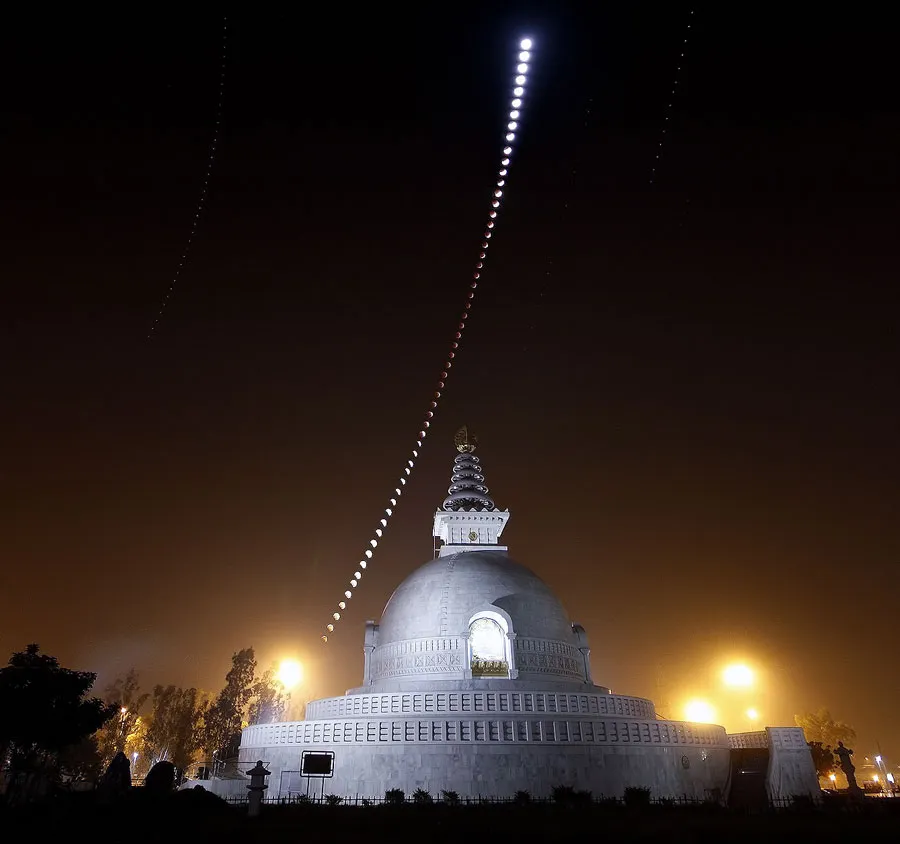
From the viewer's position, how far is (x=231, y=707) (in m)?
51.7

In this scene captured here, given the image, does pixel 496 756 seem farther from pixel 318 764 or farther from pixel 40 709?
pixel 40 709

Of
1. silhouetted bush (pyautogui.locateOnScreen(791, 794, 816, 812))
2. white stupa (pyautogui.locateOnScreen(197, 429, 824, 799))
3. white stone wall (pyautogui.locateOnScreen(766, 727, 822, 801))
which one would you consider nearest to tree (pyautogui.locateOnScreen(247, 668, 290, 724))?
white stupa (pyautogui.locateOnScreen(197, 429, 824, 799))

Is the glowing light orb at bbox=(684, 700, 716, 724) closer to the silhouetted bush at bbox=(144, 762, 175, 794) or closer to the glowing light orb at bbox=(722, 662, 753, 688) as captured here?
the glowing light orb at bbox=(722, 662, 753, 688)

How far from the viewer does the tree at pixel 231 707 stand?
49562 millimetres

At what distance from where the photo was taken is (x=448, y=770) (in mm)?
28109

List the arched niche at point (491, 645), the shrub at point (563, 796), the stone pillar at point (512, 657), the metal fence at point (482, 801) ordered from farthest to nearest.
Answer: the arched niche at point (491, 645), the stone pillar at point (512, 657), the shrub at point (563, 796), the metal fence at point (482, 801)

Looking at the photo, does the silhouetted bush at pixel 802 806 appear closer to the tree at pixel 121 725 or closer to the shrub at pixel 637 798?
the shrub at pixel 637 798

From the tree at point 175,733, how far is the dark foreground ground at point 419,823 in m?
40.6

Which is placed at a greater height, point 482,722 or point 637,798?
point 482,722

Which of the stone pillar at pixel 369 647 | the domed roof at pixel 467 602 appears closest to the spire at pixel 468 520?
the domed roof at pixel 467 602

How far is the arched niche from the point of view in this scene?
120ft

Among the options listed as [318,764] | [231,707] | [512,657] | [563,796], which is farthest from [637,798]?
[231,707]

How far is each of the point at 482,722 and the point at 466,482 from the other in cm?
2669

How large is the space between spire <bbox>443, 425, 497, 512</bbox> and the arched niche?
14309mm
